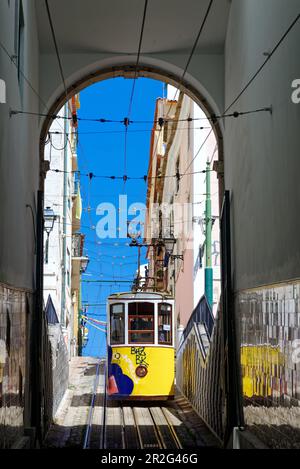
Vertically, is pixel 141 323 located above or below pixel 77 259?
below

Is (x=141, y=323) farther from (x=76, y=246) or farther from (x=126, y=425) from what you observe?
(x=76, y=246)

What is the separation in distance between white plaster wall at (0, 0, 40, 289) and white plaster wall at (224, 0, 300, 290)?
2330 millimetres

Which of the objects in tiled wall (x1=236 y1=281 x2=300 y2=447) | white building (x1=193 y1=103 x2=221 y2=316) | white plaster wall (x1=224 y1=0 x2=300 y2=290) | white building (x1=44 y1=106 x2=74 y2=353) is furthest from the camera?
white building (x1=44 y1=106 x2=74 y2=353)

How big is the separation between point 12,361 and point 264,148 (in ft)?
10.4

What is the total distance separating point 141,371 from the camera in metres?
17.0

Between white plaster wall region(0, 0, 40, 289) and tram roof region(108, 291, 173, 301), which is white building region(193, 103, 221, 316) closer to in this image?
tram roof region(108, 291, 173, 301)

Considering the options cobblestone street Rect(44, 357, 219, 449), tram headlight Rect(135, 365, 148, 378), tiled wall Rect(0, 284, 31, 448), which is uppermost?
tiled wall Rect(0, 284, 31, 448)

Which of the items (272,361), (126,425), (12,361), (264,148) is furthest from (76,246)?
(272,361)

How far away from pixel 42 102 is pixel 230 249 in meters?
3.29

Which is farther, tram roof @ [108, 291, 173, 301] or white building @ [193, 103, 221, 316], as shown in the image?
white building @ [193, 103, 221, 316]

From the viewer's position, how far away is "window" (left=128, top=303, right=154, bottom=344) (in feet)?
57.2

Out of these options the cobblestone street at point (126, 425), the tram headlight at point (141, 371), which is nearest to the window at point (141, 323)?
the tram headlight at point (141, 371)

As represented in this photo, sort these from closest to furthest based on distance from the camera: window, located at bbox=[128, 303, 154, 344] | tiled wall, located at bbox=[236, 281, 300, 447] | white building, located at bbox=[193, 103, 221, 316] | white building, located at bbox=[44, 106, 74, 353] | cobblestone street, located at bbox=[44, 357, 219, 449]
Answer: tiled wall, located at bbox=[236, 281, 300, 447] < cobblestone street, located at bbox=[44, 357, 219, 449] < window, located at bbox=[128, 303, 154, 344] < white building, located at bbox=[193, 103, 221, 316] < white building, located at bbox=[44, 106, 74, 353]

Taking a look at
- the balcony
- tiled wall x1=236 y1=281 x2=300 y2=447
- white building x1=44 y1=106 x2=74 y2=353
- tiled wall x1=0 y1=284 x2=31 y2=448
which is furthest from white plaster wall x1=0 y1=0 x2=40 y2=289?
the balcony
